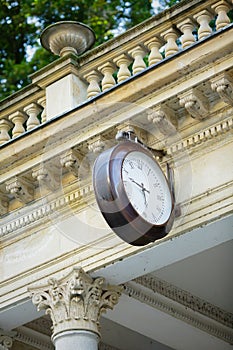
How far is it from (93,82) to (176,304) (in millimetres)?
3177

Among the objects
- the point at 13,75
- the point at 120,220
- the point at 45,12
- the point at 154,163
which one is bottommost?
the point at 120,220

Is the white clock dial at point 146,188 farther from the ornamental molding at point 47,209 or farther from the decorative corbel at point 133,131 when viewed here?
the ornamental molding at point 47,209

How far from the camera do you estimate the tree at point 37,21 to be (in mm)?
26325

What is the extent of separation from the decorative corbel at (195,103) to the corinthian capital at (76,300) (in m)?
2.33

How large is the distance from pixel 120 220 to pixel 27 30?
16877mm

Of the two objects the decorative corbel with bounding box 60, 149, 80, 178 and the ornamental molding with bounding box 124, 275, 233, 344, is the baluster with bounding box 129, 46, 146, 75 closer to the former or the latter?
the decorative corbel with bounding box 60, 149, 80, 178

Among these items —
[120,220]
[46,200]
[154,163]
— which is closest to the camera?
[120,220]

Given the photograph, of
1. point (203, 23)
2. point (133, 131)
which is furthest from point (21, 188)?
point (203, 23)

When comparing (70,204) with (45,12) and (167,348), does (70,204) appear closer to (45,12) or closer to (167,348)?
(167,348)

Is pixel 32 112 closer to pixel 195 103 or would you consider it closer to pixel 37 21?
pixel 195 103

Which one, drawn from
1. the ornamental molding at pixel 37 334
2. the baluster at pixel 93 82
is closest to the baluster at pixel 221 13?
the baluster at pixel 93 82

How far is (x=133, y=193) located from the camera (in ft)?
39.4

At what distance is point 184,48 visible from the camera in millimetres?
13438

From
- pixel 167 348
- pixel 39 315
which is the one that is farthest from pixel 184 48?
pixel 167 348
